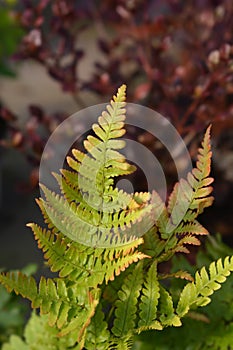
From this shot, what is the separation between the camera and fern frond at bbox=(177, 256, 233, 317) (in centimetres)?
83

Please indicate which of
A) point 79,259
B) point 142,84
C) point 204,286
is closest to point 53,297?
point 79,259

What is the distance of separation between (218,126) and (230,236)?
0.50 m

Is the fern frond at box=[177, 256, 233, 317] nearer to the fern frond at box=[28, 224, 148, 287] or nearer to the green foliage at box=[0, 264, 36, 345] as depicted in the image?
the fern frond at box=[28, 224, 148, 287]

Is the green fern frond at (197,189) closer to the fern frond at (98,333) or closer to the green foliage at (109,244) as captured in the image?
the green foliage at (109,244)

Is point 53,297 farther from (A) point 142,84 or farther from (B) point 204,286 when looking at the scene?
(A) point 142,84

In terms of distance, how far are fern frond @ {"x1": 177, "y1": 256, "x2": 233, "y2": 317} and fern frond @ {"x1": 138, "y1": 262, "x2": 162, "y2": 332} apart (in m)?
0.03

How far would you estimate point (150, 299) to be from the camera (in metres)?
0.86

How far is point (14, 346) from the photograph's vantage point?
1.12 metres

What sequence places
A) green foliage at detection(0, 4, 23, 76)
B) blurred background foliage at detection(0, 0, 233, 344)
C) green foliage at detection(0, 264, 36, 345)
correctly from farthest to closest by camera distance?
green foliage at detection(0, 4, 23, 76)
blurred background foliage at detection(0, 0, 233, 344)
green foliage at detection(0, 264, 36, 345)

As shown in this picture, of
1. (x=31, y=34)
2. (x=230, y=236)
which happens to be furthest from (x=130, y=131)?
(x=230, y=236)

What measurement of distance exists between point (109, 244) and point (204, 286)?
136 mm

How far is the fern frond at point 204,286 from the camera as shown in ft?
2.71

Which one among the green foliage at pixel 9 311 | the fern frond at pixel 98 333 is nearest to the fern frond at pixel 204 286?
the fern frond at pixel 98 333

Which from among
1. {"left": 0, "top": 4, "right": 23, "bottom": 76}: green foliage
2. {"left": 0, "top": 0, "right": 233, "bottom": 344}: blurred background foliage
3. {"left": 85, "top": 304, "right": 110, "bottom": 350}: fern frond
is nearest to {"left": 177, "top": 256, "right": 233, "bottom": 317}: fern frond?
{"left": 85, "top": 304, "right": 110, "bottom": 350}: fern frond
